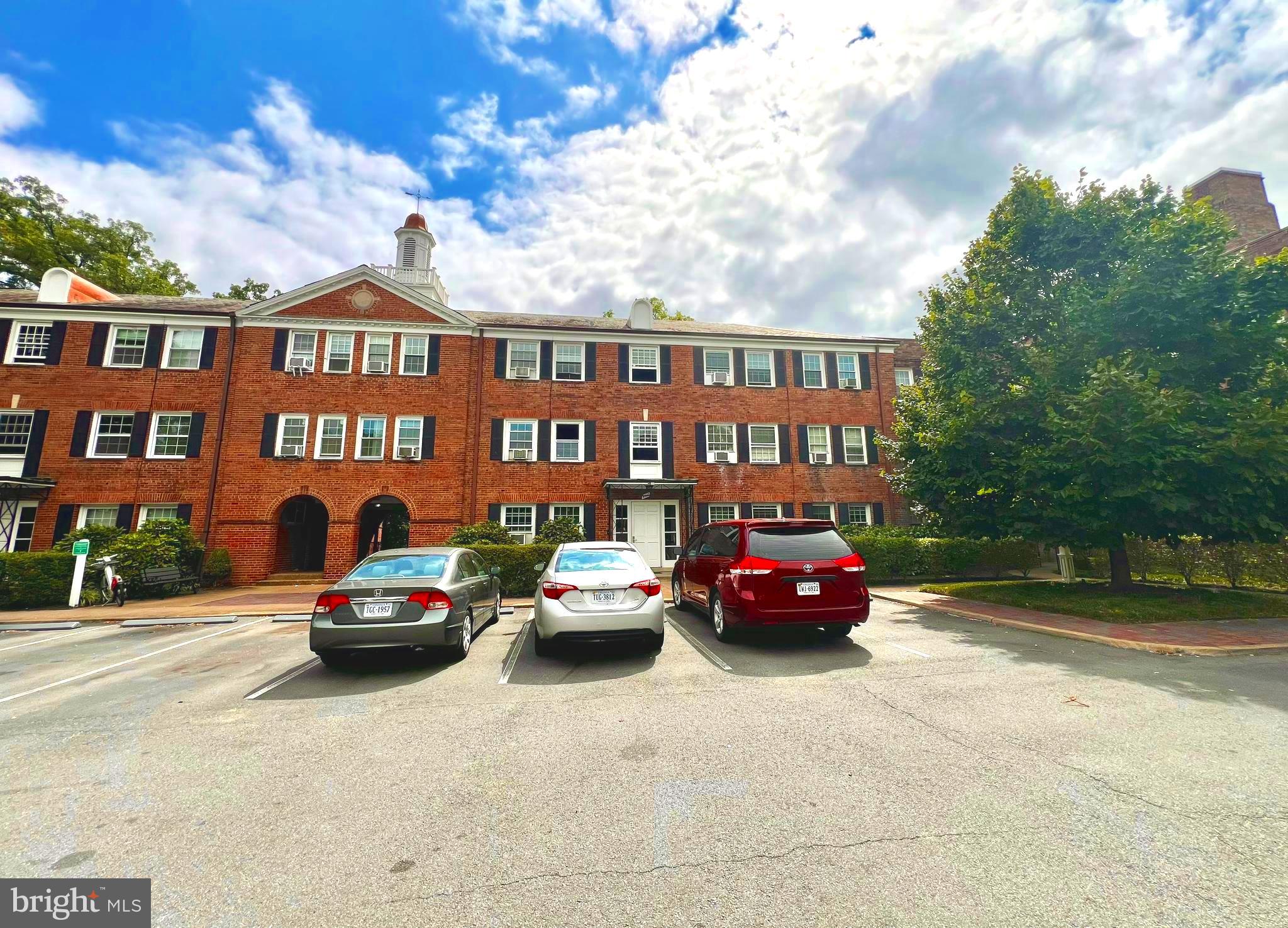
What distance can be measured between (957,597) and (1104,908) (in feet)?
38.8

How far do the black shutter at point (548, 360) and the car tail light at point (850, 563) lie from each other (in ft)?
50.4

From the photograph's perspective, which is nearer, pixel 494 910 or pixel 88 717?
pixel 494 910

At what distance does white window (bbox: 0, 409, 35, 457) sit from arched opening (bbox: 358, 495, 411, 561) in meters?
10.6

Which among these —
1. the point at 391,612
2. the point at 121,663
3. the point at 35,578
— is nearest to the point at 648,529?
the point at 391,612

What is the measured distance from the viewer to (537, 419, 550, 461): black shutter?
798 inches

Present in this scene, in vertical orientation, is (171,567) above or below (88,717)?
above

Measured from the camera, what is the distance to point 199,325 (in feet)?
64.5

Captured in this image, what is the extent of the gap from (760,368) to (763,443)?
3.14 meters

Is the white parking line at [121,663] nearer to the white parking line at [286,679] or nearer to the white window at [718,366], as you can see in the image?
the white parking line at [286,679]

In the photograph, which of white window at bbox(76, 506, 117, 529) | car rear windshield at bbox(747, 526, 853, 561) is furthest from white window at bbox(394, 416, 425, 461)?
car rear windshield at bbox(747, 526, 853, 561)

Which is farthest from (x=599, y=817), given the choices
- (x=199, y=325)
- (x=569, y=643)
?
(x=199, y=325)

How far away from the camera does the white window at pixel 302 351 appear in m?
19.6

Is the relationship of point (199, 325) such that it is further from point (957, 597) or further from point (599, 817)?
point (957, 597)

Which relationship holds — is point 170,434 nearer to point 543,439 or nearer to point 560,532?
point 543,439
